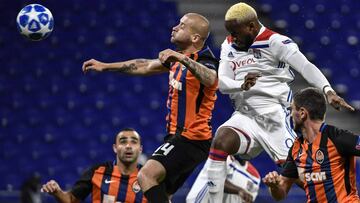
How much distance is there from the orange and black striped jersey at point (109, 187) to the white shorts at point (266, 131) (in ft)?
3.55

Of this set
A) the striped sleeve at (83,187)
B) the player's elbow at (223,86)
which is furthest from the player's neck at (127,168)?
the player's elbow at (223,86)

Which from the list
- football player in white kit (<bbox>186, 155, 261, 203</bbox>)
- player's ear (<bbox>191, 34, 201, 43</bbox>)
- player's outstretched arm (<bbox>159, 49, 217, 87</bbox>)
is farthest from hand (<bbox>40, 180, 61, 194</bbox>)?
football player in white kit (<bbox>186, 155, 261, 203</bbox>)

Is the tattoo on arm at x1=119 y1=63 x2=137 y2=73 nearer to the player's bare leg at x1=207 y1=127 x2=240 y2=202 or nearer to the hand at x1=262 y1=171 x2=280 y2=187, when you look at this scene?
the player's bare leg at x1=207 y1=127 x2=240 y2=202

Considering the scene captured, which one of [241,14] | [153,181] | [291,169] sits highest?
[241,14]

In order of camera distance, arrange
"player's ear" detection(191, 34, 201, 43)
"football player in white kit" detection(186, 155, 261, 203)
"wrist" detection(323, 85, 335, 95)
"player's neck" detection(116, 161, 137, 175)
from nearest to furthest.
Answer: "wrist" detection(323, 85, 335, 95) < "player's ear" detection(191, 34, 201, 43) < "player's neck" detection(116, 161, 137, 175) < "football player in white kit" detection(186, 155, 261, 203)

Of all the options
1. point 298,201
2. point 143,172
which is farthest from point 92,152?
point 143,172

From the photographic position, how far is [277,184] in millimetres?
4918

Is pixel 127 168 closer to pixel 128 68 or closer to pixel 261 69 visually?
pixel 128 68

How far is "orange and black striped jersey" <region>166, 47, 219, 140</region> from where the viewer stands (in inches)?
239

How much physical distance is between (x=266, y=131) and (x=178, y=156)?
69 centimetres

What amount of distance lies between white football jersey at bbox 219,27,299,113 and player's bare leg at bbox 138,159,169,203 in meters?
0.73

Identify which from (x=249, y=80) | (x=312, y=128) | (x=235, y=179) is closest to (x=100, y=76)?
(x=235, y=179)

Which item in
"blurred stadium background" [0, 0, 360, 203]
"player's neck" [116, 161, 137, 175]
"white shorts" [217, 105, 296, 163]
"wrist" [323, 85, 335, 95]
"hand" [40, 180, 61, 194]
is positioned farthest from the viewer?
"blurred stadium background" [0, 0, 360, 203]

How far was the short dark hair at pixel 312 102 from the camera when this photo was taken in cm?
505
